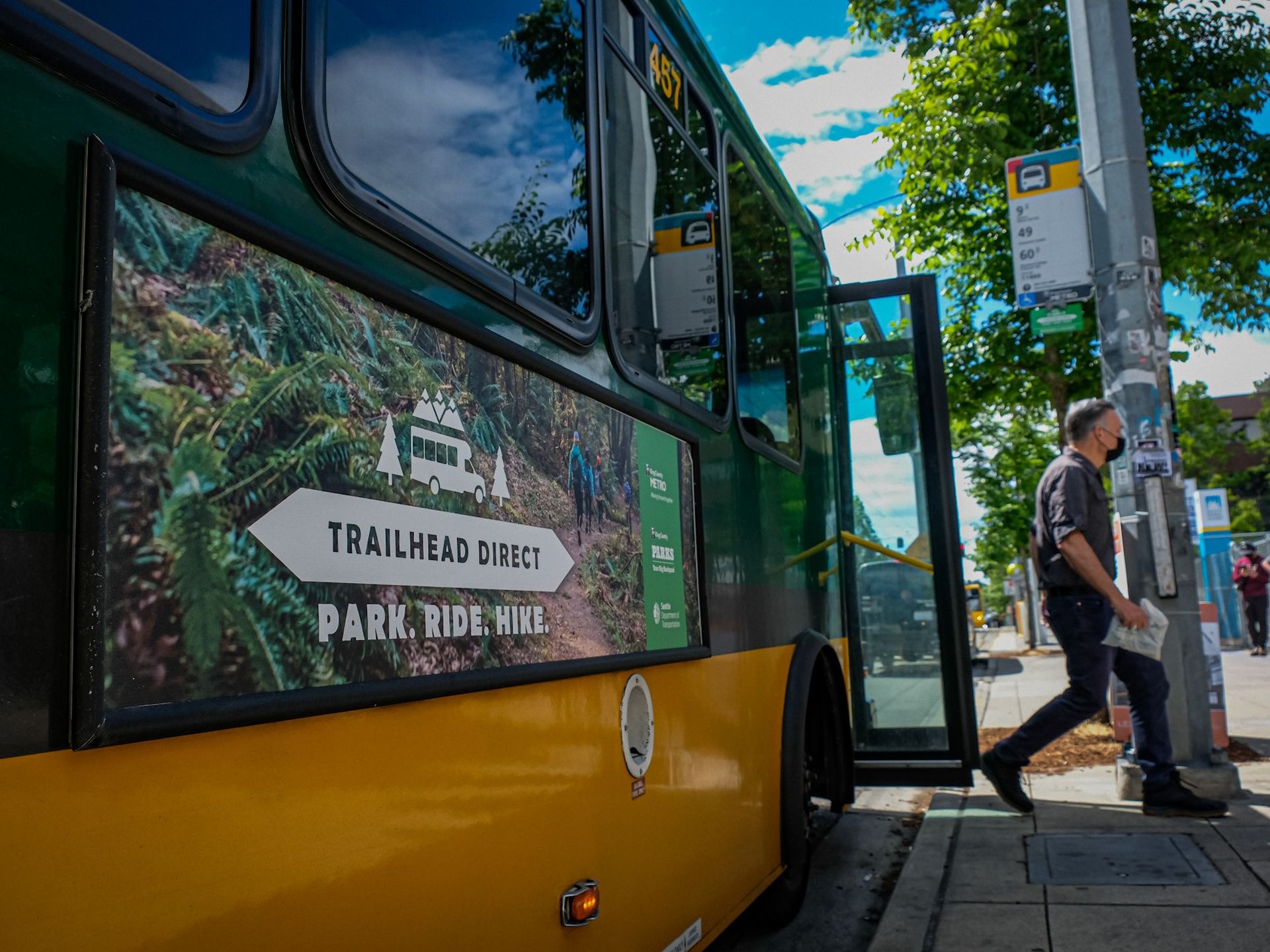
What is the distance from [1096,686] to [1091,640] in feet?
0.69

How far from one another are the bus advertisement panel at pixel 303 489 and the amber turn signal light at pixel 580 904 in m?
0.47

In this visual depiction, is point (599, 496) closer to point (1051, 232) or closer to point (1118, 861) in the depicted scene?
point (1118, 861)

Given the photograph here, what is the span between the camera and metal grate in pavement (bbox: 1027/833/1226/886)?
4.26 meters

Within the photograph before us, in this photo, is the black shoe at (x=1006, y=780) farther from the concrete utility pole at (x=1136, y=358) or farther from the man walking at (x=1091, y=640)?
the concrete utility pole at (x=1136, y=358)

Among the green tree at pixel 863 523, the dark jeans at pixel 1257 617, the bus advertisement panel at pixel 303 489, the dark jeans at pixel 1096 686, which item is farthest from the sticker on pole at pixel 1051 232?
the dark jeans at pixel 1257 617

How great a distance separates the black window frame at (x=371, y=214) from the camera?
67.4 inches

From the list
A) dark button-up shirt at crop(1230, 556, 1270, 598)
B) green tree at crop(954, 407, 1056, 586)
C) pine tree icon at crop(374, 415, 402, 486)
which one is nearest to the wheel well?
pine tree icon at crop(374, 415, 402, 486)

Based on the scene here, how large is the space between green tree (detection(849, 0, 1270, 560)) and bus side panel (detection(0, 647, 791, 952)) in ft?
21.0

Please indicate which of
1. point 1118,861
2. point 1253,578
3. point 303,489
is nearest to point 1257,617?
point 1253,578

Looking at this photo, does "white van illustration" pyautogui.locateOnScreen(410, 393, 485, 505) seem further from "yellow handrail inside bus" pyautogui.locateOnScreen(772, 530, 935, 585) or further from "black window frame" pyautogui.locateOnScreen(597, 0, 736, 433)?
"yellow handrail inside bus" pyautogui.locateOnScreen(772, 530, 935, 585)

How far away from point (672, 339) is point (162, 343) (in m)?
2.04

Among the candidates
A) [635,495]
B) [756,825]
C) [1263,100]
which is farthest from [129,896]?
[1263,100]

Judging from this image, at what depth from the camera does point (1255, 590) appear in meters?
17.4

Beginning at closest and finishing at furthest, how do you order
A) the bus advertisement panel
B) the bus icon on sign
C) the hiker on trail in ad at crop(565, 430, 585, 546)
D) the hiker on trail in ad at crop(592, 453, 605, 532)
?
1. the bus advertisement panel
2. the hiker on trail in ad at crop(565, 430, 585, 546)
3. the hiker on trail in ad at crop(592, 453, 605, 532)
4. the bus icon on sign
